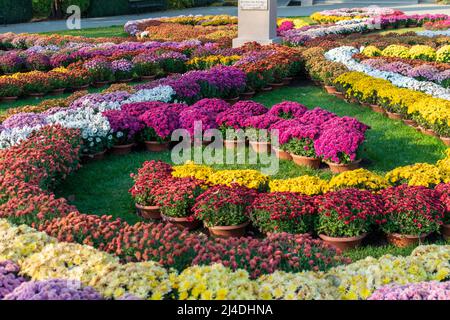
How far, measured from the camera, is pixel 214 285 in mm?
3615

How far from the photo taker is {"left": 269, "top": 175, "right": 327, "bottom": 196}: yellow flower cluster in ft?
19.6

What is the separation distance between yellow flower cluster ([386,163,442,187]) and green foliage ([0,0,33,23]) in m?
23.6

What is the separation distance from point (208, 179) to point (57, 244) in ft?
7.29

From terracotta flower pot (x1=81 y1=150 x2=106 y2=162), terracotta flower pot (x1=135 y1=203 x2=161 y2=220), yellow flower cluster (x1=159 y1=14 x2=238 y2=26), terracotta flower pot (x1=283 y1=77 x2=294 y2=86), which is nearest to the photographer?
terracotta flower pot (x1=135 y1=203 x2=161 y2=220)

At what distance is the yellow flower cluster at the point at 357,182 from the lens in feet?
19.7

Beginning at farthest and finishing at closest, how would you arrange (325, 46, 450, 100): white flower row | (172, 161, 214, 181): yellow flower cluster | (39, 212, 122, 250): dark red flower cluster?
(325, 46, 450, 100): white flower row
(172, 161, 214, 181): yellow flower cluster
(39, 212, 122, 250): dark red flower cluster

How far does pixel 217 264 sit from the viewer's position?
389 centimetres

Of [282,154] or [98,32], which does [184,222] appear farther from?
[98,32]

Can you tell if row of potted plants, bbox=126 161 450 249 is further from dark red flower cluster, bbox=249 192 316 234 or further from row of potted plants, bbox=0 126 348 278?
row of potted plants, bbox=0 126 348 278

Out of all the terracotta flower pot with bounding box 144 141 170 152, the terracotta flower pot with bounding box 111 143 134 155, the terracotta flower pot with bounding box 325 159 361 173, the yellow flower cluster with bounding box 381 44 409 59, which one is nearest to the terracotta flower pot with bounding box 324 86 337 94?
the yellow flower cluster with bounding box 381 44 409 59
